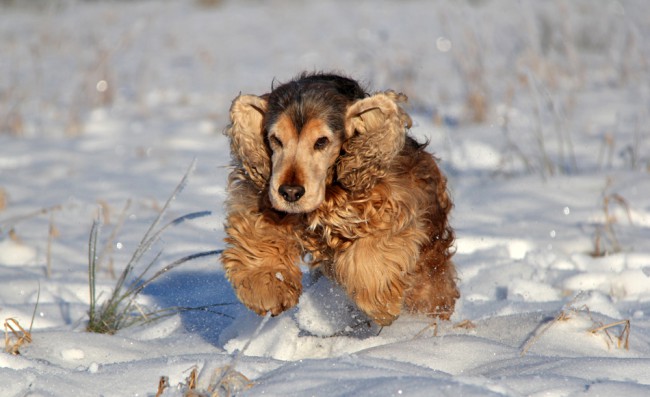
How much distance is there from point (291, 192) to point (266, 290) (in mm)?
428

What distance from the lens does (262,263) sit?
3408 millimetres

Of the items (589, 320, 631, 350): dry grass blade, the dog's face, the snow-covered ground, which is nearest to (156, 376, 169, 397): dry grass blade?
the snow-covered ground

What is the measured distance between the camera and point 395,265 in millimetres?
3459

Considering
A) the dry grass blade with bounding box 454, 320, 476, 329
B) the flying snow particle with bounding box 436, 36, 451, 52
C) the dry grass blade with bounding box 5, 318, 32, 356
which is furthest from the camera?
the flying snow particle with bounding box 436, 36, 451, 52

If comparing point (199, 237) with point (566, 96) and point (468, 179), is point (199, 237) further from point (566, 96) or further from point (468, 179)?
point (566, 96)

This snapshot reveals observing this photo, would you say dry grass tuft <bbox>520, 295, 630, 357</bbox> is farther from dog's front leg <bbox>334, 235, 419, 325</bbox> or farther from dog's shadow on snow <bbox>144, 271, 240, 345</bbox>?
dog's shadow on snow <bbox>144, 271, 240, 345</bbox>

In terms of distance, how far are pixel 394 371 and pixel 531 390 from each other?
45 centimetres

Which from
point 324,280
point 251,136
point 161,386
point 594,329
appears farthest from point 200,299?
point 594,329

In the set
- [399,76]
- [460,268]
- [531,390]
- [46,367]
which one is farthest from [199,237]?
[399,76]

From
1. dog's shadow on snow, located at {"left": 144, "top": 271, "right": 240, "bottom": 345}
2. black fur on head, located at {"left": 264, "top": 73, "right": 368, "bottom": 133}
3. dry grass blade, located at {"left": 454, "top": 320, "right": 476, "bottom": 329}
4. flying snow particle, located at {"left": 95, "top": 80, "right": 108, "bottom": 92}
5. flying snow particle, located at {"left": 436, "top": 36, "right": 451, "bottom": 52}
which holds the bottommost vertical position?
flying snow particle, located at {"left": 95, "top": 80, "right": 108, "bottom": 92}

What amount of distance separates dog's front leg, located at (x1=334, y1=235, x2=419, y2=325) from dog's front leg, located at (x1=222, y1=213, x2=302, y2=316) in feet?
0.68

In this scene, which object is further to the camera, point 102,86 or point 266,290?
point 102,86

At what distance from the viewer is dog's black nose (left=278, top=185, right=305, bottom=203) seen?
10.2ft

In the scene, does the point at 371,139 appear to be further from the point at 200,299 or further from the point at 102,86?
the point at 102,86
